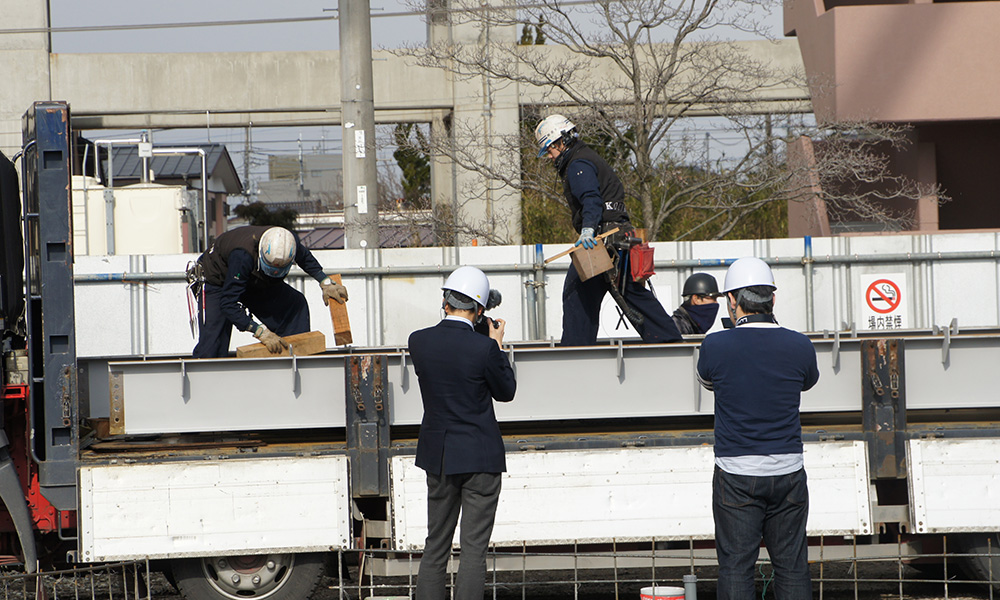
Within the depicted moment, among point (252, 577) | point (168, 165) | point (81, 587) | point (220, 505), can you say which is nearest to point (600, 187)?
point (220, 505)

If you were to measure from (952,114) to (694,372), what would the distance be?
12.6 meters

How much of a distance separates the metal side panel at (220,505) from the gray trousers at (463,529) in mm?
838

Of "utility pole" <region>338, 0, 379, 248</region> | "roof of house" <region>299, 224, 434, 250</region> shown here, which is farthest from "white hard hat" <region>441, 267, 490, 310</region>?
"roof of house" <region>299, 224, 434, 250</region>

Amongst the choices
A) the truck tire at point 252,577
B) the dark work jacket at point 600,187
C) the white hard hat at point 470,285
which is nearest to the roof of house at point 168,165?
the dark work jacket at point 600,187

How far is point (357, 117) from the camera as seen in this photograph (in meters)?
12.4

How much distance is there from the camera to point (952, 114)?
1642 cm

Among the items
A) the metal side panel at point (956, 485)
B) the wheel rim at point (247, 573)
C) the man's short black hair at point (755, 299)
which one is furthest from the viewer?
the wheel rim at point (247, 573)

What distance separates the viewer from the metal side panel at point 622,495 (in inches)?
225

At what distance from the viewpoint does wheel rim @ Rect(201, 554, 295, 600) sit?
19.3ft

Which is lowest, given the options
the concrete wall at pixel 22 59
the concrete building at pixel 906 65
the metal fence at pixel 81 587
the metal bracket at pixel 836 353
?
the metal fence at pixel 81 587

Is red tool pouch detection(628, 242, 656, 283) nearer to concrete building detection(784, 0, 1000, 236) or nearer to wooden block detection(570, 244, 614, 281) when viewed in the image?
wooden block detection(570, 244, 614, 281)

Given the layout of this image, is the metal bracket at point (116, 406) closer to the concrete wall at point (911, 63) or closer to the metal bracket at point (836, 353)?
the metal bracket at point (836, 353)

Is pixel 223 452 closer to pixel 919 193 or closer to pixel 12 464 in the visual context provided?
pixel 12 464

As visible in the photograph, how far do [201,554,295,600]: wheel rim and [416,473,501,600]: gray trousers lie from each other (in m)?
1.20
